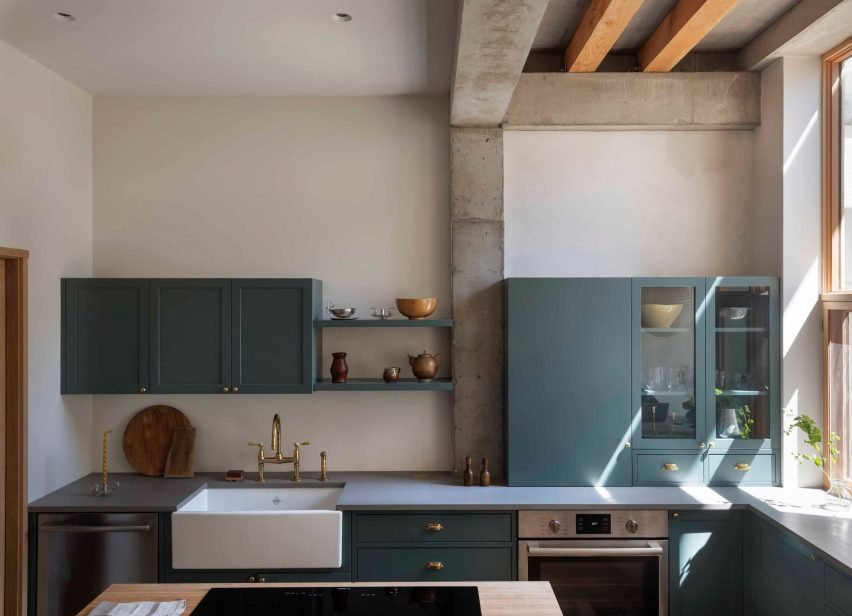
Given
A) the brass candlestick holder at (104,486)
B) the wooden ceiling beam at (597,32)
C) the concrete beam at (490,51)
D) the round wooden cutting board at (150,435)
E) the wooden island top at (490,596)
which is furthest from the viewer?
the round wooden cutting board at (150,435)

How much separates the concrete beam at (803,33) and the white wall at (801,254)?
0.44 feet

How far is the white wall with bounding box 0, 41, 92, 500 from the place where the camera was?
344 cm

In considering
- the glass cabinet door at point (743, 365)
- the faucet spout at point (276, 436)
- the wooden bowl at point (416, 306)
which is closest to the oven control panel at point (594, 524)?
the glass cabinet door at point (743, 365)

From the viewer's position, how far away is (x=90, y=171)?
423 centimetres

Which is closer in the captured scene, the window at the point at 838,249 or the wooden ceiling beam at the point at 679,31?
the wooden ceiling beam at the point at 679,31

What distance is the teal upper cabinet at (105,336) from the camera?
A: 12.7 feet

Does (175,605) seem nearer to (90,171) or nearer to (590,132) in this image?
(90,171)

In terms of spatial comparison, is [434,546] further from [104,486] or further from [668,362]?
[104,486]

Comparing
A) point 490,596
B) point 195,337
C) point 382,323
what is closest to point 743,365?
point 382,323

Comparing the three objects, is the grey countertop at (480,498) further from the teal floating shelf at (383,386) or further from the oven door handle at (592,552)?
the teal floating shelf at (383,386)

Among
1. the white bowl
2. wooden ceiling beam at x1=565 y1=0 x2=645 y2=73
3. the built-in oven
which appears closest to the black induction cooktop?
the built-in oven

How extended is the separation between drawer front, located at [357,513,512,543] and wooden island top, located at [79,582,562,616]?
974 millimetres

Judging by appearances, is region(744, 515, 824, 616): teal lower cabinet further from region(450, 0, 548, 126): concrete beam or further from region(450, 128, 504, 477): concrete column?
region(450, 0, 548, 126): concrete beam

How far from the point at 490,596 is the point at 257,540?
4.67 ft
